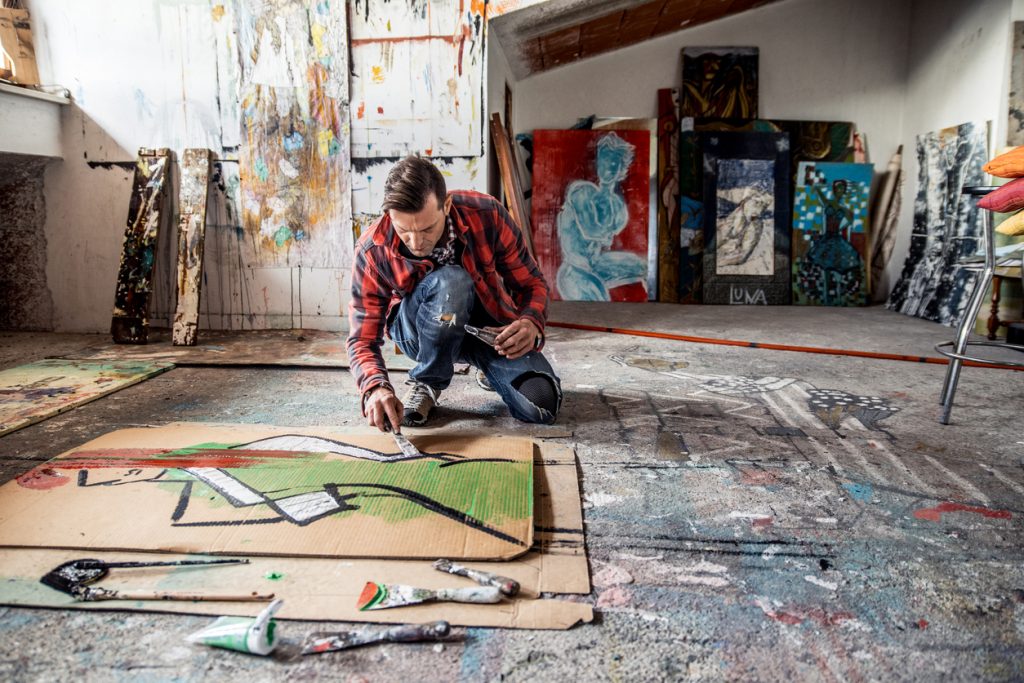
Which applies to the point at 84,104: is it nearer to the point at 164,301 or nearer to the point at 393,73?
the point at 164,301

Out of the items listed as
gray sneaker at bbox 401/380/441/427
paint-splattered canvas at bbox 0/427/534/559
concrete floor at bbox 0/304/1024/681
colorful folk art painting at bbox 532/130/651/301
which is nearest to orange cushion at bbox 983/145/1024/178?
concrete floor at bbox 0/304/1024/681

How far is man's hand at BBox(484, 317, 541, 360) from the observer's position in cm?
209

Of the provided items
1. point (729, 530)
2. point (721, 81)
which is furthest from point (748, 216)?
point (729, 530)

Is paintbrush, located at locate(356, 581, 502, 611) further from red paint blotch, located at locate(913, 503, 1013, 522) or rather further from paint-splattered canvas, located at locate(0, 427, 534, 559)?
red paint blotch, located at locate(913, 503, 1013, 522)

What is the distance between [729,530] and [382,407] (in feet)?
2.96

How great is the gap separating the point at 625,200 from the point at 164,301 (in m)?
3.26

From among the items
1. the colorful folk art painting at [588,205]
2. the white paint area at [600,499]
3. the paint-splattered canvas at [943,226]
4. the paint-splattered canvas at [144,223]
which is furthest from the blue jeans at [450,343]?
the paint-splattered canvas at [943,226]

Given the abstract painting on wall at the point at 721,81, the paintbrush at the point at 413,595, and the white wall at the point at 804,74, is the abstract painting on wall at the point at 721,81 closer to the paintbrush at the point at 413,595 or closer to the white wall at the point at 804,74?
the white wall at the point at 804,74

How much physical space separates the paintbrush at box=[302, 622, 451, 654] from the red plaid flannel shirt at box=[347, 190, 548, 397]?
2.76 ft

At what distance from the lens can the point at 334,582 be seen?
1.26m

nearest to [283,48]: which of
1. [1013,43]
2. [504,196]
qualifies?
[504,196]

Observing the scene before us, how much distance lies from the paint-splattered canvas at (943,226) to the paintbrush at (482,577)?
3991 mm

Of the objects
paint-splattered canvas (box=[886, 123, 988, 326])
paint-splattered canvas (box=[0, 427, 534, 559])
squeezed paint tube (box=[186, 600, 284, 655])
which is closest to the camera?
squeezed paint tube (box=[186, 600, 284, 655])

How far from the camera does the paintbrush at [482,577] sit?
48.6 inches
